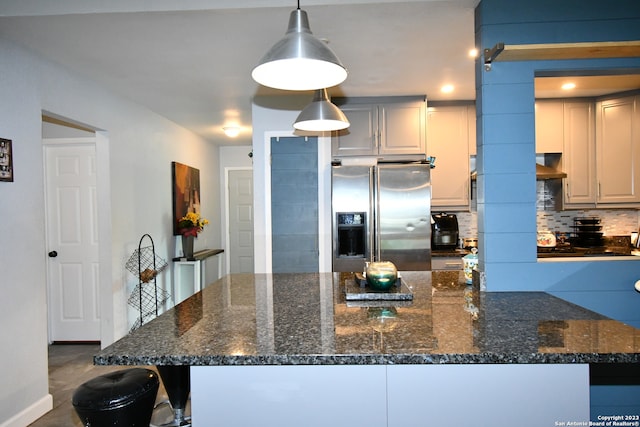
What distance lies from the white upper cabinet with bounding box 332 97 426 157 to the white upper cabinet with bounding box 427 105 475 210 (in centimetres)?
25

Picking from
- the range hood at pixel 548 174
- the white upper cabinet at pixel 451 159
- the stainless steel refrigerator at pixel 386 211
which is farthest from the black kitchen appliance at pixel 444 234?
the range hood at pixel 548 174

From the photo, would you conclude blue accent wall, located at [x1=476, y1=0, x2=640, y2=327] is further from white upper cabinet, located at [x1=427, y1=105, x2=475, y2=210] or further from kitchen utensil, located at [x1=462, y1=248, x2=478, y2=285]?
white upper cabinet, located at [x1=427, y1=105, x2=475, y2=210]

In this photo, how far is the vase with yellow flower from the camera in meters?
5.03

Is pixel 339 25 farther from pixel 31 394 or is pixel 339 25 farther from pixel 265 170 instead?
pixel 31 394

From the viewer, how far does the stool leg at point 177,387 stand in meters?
1.75

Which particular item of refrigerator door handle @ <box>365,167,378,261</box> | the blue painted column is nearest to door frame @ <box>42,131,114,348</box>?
refrigerator door handle @ <box>365,167,378,261</box>

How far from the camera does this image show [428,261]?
375cm

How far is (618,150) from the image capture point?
3939mm

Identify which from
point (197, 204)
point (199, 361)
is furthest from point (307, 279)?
point (197, 204)

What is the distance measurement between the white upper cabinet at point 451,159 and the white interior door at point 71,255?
133 inches

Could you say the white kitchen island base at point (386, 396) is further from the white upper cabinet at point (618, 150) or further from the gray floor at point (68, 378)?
the white upper cabinet at point (618, 150)

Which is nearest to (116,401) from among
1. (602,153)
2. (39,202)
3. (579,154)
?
(39,202)

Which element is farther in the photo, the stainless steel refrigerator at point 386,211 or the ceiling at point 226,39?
the stainless steel refrigerator at point 386,211

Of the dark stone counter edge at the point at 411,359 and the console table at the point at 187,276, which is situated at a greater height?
the dark stone counter edge at the point at 411,359
